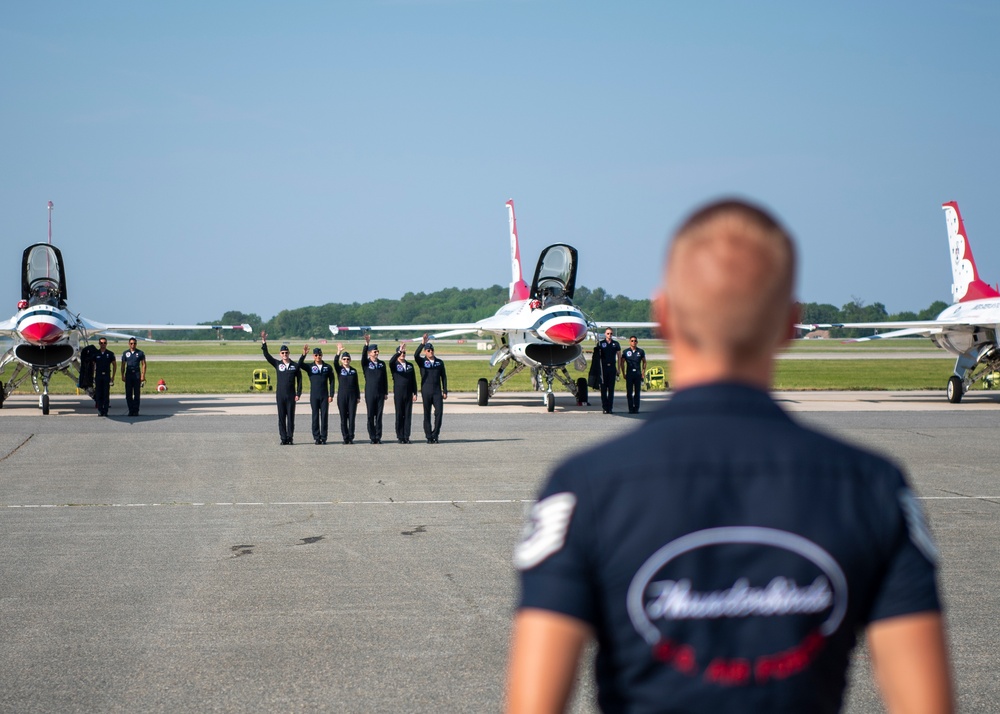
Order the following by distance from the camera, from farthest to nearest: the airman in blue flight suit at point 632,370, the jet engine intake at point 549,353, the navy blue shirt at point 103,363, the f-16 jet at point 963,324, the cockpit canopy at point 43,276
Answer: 1. the f-16 jet at point 963,324
2. the jet engine intake at point 549,353
3. the cockpit canopy at point 43,276
4. the navy blue shirt at point 103,363
5. the airman in blue flight suit at point 632,370

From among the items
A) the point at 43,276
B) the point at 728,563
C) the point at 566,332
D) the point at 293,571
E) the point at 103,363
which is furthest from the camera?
the point at 43,276

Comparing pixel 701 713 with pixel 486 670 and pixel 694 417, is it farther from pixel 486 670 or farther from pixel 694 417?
pixel 486 670

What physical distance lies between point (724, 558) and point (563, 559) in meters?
0.27

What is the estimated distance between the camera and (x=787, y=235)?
1.85m

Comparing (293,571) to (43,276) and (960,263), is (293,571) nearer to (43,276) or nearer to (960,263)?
(43,276)

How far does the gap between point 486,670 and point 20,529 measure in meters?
6.35

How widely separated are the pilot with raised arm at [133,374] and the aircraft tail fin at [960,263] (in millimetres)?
22826

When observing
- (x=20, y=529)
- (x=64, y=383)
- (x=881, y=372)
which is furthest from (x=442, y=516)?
(x=881, y=372)

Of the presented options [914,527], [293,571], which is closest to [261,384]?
[293,571]

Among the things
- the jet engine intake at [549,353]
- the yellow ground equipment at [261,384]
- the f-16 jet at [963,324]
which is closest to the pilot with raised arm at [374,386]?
the jet engine intake at [549,353]

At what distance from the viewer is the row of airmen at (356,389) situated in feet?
59.4

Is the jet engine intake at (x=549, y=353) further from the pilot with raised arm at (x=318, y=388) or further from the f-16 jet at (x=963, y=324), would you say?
the pilot with raised arm at (x=318, y=388)

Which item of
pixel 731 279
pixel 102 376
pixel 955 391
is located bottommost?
pixel 955 391

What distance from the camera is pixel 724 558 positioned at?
1.73 metres
